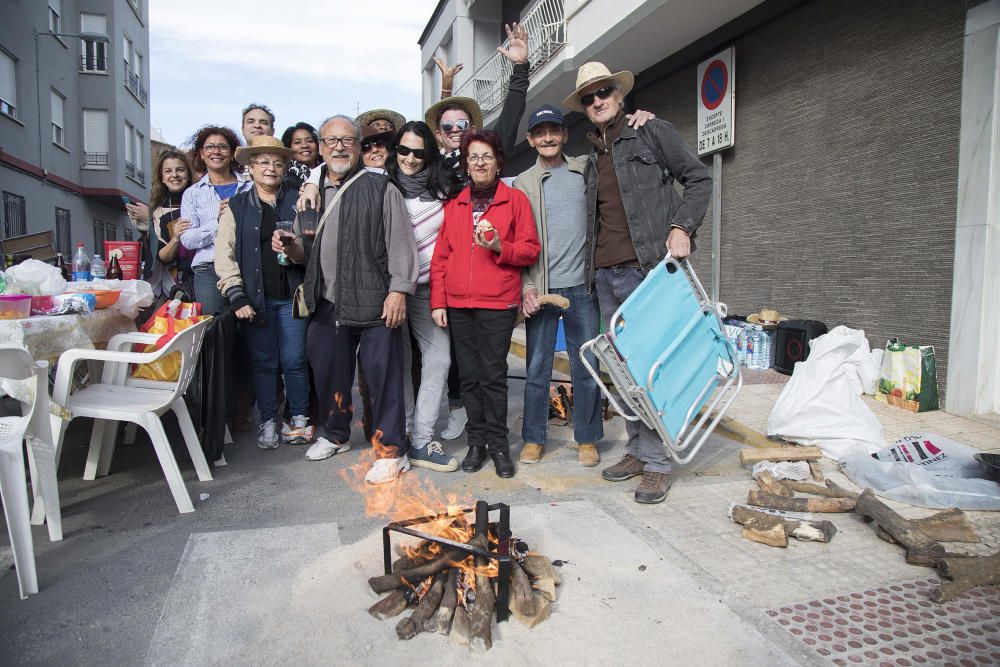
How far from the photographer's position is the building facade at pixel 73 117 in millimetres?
16969

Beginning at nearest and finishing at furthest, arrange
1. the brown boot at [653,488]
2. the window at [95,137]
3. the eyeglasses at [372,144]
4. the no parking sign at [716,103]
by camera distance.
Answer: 1. the brown boot at [653,488]
2. the eyeglasses at [372,144]
3. the no parking sign at [716,103]
4. the window at [95,137]

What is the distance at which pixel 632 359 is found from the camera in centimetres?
321

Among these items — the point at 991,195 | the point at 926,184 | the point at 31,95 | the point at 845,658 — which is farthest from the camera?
the point at 31,95

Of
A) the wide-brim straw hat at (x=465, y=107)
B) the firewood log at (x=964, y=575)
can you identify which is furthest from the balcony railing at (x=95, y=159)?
the firewood log at (x=964, y=575)

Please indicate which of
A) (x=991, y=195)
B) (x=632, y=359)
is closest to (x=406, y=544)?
(x=632, y=359)

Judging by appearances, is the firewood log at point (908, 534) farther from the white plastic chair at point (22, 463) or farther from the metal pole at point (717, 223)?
the metal pole at point (717, 223)

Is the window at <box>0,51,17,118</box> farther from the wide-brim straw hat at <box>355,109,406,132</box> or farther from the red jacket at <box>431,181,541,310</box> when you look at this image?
the red jacket at <box>431,181,541,310</box>

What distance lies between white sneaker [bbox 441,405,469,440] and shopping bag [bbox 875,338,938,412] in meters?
3.55

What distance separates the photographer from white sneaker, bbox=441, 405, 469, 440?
16.1ft

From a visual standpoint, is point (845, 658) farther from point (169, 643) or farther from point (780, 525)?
point (169, 643)

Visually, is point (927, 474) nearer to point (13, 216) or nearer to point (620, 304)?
point (620, 304)

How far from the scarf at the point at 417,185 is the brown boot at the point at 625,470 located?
82.3 inches

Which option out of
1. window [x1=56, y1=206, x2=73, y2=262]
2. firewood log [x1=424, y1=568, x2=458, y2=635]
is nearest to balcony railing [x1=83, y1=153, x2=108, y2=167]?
window [x1=56, y1=206, x2=73, y2=262]

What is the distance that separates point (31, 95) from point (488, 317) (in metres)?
20.3
